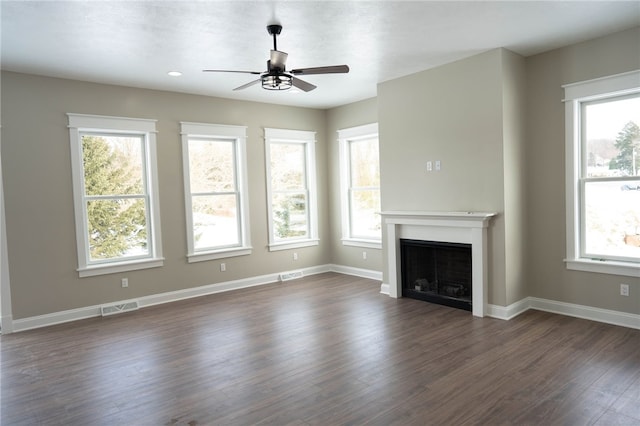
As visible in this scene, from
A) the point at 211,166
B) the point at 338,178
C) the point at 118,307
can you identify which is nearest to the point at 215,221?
the point at 211,166

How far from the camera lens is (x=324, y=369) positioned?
328 cm

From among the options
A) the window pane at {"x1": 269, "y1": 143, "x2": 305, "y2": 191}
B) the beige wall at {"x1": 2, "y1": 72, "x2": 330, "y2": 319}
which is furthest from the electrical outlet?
the beige wall at {"x1": 2, "y1": 72, "x2": 330, "y2": 319}

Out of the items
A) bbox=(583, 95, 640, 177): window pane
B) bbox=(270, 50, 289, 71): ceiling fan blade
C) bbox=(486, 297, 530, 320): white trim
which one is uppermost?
bbox=(270, 50, 289, 71): ceiling fan blade

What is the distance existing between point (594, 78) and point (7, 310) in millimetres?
6657

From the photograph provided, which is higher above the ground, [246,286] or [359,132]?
[359,132]

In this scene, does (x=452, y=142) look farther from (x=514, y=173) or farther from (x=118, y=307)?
(x=118, y=307)

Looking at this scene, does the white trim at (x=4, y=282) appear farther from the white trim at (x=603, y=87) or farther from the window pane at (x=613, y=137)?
the window pane at (x=613, y=137)

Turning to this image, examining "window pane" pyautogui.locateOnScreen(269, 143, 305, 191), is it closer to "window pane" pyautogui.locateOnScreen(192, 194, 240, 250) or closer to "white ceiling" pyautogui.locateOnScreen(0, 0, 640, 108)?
"window pane" pyautogui.locateOnScreen(192, 194, 240, 250)

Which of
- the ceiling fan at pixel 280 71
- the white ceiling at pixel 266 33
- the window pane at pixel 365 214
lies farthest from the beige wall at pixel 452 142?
the ceiling fan at pixel 280 71

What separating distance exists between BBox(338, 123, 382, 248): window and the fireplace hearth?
1114mm

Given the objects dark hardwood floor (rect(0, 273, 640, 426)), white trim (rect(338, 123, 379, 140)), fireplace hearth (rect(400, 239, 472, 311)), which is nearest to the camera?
dark hardwood floor (rect(0, 273, 640, 426))

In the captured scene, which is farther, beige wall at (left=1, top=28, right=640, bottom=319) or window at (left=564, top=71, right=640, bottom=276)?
beige wall at (left=1, top=28, right=640, bottom=319)

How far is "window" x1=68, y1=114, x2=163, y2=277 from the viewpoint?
4.95 m

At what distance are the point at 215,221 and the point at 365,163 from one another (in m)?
2.57
